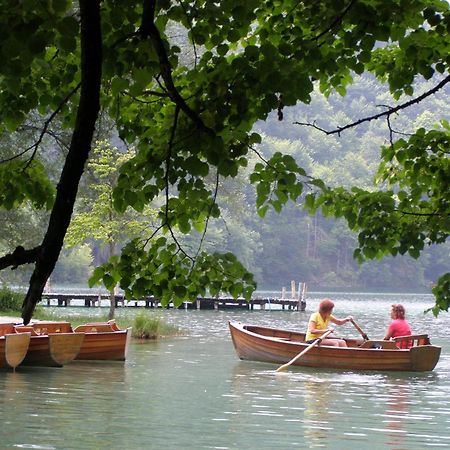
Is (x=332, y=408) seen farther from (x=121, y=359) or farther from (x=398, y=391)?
(x=121, y=359)

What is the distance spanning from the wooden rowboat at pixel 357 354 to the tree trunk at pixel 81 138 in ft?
58.6

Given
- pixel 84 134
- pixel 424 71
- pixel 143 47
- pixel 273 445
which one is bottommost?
pixel 273 445

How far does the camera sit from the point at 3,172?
15.4 ft

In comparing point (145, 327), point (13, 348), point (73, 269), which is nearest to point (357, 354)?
point (13, 348)

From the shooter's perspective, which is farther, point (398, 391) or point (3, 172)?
point (398, 391)

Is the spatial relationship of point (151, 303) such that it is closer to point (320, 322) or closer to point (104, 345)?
point (104, 345)

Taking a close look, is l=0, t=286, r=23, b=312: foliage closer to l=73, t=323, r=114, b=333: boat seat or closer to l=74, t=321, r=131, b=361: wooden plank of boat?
l=73, t=323, r=114, b=333: boat seat

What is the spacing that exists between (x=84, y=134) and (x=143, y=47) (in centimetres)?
69

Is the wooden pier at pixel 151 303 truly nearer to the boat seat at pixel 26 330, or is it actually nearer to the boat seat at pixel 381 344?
the boat seat at pixel 381 344

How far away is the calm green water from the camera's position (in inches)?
477

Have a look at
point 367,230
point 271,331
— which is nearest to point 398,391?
point 271,331

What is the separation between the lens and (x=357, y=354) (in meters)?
20.9

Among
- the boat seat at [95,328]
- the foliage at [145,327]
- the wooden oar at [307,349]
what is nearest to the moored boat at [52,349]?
the boat seat at [95,328]

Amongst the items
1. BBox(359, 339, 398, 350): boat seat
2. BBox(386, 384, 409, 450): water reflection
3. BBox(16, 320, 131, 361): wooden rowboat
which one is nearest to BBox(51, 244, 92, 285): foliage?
BBox(16, 320, 131, 361): wooden rowboat
